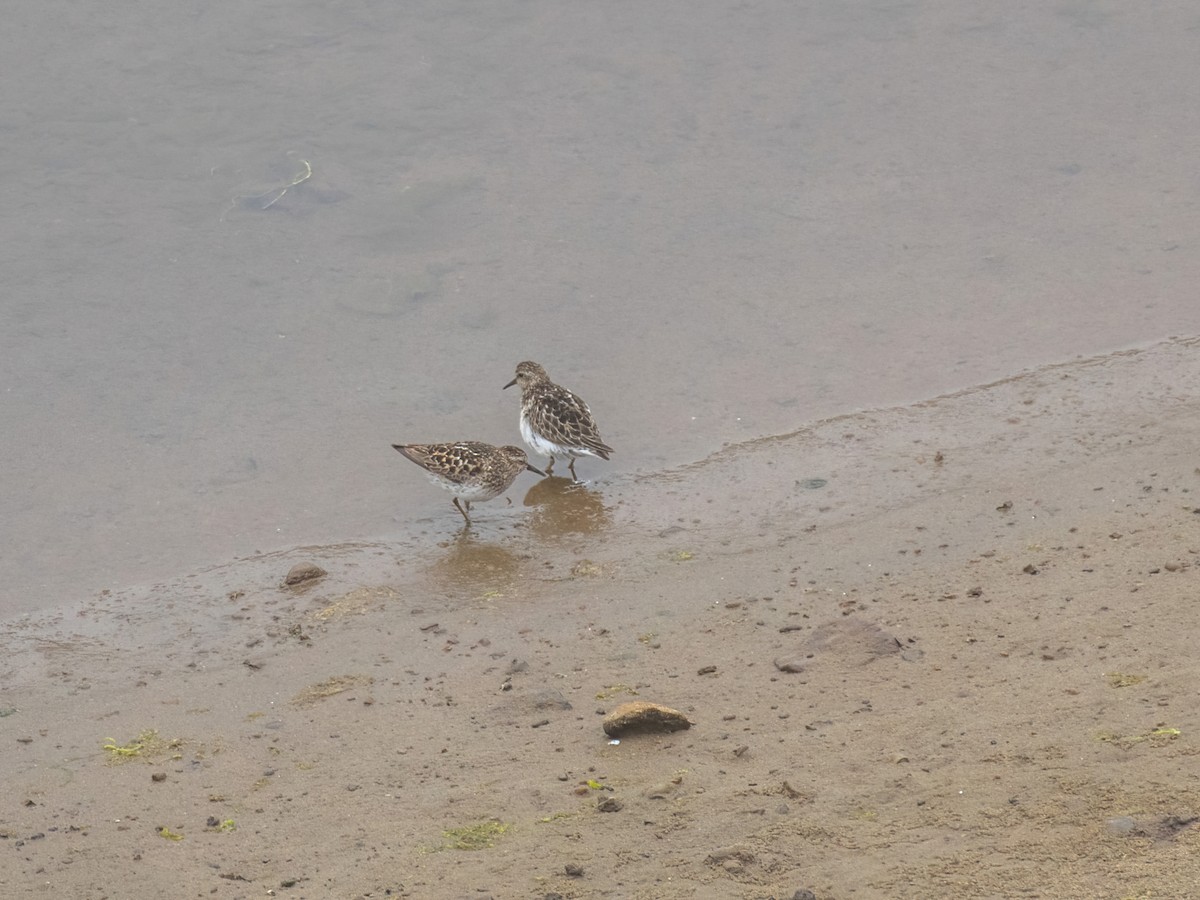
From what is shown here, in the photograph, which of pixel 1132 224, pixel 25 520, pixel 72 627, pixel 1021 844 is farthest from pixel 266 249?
pixel 1021 844

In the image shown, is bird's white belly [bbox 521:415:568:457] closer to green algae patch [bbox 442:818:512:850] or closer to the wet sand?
the wet sand

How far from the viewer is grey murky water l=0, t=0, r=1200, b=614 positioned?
9.94m

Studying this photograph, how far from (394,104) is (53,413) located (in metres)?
5.01

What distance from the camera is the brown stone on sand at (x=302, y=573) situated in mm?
8469

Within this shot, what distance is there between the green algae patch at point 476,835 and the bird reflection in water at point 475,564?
8.52 feet

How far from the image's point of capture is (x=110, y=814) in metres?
6.38

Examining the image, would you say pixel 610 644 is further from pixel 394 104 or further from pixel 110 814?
pixel 394 104

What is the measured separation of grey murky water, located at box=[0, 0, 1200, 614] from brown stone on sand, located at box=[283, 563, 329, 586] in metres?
0.52

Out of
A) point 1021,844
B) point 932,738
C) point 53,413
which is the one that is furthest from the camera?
point 53,413

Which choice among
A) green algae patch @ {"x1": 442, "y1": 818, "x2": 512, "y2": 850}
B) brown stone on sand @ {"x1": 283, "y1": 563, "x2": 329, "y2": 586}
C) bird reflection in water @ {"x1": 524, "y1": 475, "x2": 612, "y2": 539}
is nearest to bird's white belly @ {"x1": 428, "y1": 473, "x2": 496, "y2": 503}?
bird reflection in water @ {"x1": 524, "y1": 475, "x2": 612, "y2": 539}

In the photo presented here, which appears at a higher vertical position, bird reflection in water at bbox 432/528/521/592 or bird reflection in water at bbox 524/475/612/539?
bird reflection in water at bbox 524/475/612/539

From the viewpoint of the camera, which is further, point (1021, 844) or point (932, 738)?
point (932, 738)

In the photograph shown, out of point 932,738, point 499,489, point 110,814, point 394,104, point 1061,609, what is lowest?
point 110,814

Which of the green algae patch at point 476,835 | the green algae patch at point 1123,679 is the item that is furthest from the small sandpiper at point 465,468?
the green algae patch at point 1123,679
